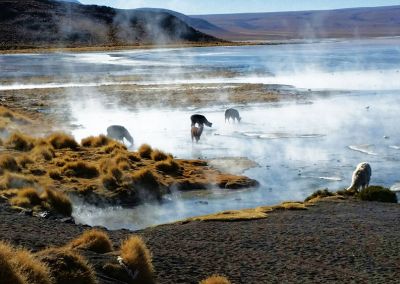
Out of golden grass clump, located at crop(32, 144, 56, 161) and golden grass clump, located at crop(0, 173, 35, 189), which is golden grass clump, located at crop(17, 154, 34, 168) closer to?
golden grass clump, located at crop(32, 144, 56, 161)

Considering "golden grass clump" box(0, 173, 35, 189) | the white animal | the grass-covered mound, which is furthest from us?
the white animal

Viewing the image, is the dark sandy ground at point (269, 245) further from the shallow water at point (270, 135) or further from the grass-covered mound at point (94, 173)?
the grass-covered mound at point (94, 173)

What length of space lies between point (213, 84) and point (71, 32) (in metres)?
78.8

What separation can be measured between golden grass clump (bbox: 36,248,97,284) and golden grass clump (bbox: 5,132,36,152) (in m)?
15.6

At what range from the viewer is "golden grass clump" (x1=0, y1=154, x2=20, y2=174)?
61.9ft

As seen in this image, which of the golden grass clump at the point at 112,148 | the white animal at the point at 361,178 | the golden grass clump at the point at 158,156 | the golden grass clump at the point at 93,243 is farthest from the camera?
the golden grass clump at the point at 112,148

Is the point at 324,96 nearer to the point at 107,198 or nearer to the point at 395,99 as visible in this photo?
the point at 395,99

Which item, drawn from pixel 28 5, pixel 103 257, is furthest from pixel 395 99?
pixel 28 5

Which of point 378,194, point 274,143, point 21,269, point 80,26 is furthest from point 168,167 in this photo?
point 80,26

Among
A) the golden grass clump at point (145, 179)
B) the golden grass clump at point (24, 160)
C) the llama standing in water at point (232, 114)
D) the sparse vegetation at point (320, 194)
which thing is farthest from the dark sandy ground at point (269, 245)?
the llama standing in water at point (232, 114)

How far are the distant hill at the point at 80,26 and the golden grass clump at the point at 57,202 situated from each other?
94.9 meters

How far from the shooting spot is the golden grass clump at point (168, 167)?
20.8 metres

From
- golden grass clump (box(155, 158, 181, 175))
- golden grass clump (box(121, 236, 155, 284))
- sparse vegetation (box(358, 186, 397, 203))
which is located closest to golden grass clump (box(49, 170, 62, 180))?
golden grass clump (box(155, 158, 181, 175))

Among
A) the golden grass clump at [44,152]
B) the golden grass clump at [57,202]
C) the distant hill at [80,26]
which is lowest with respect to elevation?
the golden grass clump at [57,202]
